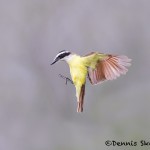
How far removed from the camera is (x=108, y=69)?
100 centimetres

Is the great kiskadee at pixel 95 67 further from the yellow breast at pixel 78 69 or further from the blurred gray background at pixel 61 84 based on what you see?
the blurred gray background at pixel 61 84

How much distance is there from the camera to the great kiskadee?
3.27ft

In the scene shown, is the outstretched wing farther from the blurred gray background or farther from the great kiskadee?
the blurred gray background

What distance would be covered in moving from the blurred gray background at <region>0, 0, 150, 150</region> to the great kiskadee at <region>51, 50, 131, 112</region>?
0.25m

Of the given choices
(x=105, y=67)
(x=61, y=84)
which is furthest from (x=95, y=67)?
(x=61, y=84)

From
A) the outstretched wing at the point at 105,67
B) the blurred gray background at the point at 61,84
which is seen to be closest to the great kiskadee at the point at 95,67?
the outstretched wing at the point at 105,67

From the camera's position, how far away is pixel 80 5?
56.7 inches

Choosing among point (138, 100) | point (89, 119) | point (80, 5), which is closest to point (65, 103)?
point (89, 119)

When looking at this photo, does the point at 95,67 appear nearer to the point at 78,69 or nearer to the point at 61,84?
the point at 78,69

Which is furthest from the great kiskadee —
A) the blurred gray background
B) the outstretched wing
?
the blurred gray background

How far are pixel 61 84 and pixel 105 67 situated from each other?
33cm

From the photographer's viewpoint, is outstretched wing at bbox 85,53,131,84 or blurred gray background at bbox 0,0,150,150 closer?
outstretched wing at bbox 85,53,131,84

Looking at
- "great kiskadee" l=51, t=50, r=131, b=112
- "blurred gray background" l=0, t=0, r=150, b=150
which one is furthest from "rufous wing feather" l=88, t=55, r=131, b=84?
"blurred gray background" l=0, t=0, r=150, b=150

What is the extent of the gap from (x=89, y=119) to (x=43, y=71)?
0.16 m
